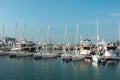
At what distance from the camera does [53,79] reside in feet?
137

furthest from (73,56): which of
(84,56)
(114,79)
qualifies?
Result: (114,79)

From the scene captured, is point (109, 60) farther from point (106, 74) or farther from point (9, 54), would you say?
point (9, 54)

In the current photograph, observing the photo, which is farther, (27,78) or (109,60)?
(109,60)

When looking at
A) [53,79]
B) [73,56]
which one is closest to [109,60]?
[73,56]

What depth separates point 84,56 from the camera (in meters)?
68.6

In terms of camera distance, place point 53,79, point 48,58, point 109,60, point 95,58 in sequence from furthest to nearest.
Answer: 1. point 48,58
2. point 109,60
3. point 95,58
4. point 53,79

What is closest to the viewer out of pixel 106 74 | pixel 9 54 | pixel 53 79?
pixel 53 79

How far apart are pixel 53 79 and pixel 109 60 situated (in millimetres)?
28771

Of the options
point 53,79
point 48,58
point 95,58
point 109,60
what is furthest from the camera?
point 48,58

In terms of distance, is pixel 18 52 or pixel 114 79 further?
pixel 18 52

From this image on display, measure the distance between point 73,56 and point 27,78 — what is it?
26353 millimetres

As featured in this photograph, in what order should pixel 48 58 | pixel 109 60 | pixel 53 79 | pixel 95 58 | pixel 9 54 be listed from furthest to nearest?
pixel 9 54
pixel 48 58
pixel 109 60
pixel 95 58
pixel 53 79

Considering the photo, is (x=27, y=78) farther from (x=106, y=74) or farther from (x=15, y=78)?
(x=106, y=74)

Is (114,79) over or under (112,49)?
under
